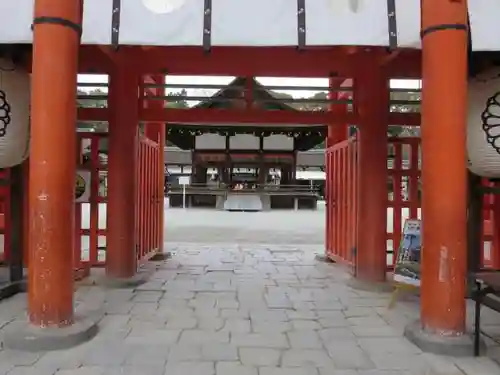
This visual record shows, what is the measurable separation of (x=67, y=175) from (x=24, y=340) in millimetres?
1280

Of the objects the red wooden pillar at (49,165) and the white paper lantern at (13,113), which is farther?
the white paper lantern at (13,113)

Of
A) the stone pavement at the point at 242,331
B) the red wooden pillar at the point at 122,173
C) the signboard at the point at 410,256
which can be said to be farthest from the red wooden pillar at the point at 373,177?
the red wooden pillar at the point at 122,173

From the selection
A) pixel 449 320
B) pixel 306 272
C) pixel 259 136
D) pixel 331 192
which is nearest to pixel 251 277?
pixel 306 272

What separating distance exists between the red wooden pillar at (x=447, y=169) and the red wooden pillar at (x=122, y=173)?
3.82 meters

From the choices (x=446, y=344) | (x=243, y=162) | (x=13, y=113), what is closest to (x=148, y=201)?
(x=13, y=113)

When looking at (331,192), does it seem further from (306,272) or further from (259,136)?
(259,136)

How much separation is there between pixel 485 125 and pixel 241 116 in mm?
2994

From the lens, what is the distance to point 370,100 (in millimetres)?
6168

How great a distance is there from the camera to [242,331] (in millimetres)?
4129

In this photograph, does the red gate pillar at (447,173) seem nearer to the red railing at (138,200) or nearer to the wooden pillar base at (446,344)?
the wooden pillar base at (446,344)

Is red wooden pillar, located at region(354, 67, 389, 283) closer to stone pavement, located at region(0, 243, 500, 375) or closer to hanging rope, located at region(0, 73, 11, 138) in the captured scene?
stone pavement, located at region(0, 243, 500, 375)

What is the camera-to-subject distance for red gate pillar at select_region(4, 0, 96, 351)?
12.0 ft

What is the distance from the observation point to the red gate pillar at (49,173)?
12.0 feet

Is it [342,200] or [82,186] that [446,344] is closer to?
[342,200]
